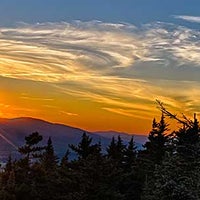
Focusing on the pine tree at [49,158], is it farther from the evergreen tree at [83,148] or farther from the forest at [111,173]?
the evergreen tree at [83,148]

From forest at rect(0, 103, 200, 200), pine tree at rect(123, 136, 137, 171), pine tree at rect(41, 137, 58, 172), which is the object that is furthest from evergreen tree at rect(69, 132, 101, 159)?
pine tree at rect(123, 136, 137, 171)

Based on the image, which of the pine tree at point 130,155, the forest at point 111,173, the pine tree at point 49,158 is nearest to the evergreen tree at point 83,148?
the forest at point 111,173

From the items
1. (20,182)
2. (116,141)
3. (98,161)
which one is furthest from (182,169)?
(116,141)

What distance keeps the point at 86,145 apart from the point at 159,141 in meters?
6.20

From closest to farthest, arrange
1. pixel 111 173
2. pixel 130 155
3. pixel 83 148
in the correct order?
pixel 111 173
pixel 83 148
pixel 130 155

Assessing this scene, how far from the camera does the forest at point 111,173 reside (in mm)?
15789

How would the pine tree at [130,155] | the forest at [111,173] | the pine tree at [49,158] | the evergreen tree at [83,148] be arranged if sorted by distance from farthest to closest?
1. the pine tree at [49,158]
2. the pine tree at [130,155]
3. the evergreen tree at [83,148]
4. the forest at [111,173]

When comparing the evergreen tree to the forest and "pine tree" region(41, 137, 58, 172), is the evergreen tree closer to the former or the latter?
the forest

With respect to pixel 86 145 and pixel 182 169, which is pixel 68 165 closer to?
pixel 86 145

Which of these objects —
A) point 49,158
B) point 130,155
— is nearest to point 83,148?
point 130,155

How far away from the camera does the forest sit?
15789 millimetres

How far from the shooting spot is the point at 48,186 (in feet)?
122

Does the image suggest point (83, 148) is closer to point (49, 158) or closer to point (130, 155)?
point (130, 155)

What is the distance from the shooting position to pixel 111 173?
2972 cm
